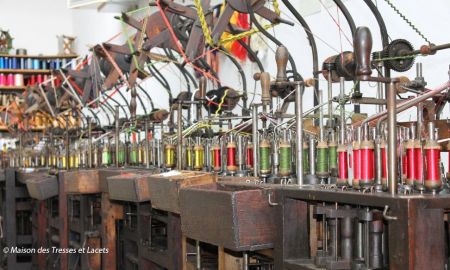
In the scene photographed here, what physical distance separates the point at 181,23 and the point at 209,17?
0.59 m

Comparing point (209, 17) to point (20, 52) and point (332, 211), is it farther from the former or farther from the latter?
point (20, 52)

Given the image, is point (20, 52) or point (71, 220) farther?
point (20, 52)

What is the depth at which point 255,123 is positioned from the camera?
2734mm

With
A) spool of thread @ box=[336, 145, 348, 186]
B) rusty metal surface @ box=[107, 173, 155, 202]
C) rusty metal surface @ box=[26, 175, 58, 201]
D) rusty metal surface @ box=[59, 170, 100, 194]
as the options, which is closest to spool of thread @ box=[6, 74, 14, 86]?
rusty metal surface @ box=[26, 175, 58, 201]

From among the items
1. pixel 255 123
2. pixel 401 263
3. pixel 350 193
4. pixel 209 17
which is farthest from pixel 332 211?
pixel 209 17

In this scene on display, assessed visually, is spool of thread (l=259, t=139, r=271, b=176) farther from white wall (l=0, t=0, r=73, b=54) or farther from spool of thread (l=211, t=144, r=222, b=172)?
white wall (l=0, t=0, r=73, b=54)

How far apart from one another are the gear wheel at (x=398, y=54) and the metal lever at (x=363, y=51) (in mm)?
712

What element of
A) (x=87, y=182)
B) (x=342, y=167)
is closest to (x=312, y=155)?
(x=342, y=167)

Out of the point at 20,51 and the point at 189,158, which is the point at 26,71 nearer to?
the point at 20,51

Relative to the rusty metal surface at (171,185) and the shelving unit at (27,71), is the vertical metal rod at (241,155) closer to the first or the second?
the rusty metal surface at (171,185)

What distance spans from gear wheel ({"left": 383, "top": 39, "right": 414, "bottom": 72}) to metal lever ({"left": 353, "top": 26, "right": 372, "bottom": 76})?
2.33 ft

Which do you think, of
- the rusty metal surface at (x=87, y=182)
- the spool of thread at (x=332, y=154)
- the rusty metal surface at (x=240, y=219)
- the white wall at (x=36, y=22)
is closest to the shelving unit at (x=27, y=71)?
the white wall at (x=36, y=22)

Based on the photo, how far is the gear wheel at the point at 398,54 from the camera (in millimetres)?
2590

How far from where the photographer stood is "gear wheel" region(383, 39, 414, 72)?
8.50 ft
